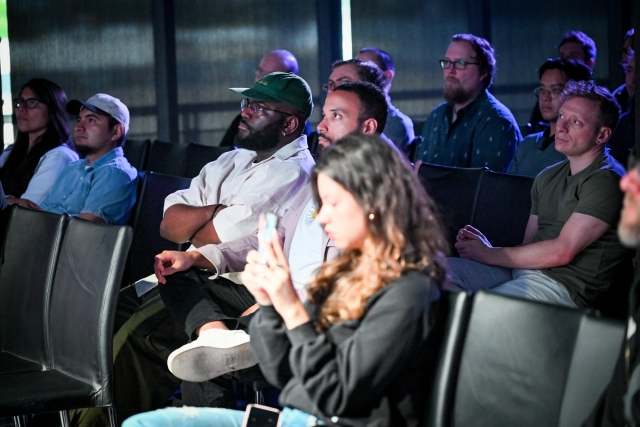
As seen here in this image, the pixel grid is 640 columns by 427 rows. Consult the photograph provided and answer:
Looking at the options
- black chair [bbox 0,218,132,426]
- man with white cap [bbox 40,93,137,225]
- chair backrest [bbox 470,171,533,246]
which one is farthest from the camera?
man with white cap [bbox 40,93,137,225]

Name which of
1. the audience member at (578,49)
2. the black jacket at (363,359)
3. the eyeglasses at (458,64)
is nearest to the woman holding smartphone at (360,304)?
the black jacket at (363,359)

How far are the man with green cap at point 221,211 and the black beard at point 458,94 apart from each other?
1118mm

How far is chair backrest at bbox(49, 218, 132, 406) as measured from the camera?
2219 mm

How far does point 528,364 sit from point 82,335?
52.7 inches

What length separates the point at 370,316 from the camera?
154cm

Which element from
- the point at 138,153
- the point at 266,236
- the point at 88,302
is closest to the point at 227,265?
the point at 88,302

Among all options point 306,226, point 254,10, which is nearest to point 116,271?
point 306,226

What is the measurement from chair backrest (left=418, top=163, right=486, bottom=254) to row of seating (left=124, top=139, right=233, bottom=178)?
1530 millimetres

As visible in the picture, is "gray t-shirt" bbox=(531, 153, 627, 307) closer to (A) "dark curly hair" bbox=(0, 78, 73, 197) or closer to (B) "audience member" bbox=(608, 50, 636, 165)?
(B) "audience member" bbox=(608, 50, 636, 165)

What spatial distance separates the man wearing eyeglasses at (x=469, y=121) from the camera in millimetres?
3848

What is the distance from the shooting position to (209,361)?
7.70ft

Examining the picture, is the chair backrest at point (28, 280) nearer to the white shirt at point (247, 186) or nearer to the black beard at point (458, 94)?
the white shirt at point (247, 186)

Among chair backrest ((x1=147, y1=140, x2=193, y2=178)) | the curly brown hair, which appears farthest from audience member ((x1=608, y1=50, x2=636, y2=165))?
chair backrest ((x1=147, y1=140, x2=193, y2=178))

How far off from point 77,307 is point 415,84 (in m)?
4.69
